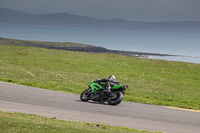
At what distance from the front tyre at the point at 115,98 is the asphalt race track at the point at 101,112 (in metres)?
0.28

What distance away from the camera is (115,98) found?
1812 centimetres

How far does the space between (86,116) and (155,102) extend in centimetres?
722

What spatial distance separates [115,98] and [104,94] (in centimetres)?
65

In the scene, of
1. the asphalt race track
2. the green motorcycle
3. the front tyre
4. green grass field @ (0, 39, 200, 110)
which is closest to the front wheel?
the green motorcycle

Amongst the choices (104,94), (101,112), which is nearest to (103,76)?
(104,94)

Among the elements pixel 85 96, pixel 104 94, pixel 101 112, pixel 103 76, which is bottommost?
pixel 101 112

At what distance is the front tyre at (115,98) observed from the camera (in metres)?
17.8

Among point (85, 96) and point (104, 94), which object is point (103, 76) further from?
point (104, 94)

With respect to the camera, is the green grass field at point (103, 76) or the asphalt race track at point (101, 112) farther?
the green grass field at point (103, 76)

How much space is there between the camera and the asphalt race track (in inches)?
552

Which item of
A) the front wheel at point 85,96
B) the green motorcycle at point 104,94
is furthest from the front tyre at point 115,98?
the front wheel at point 85,96

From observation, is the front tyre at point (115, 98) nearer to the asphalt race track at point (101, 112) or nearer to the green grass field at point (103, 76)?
the asphalt race track at point (101, 112)

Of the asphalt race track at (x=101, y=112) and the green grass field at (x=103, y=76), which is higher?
the green grass field at (x=103, y=76)

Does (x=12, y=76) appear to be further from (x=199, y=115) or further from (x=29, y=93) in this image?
(x=199, y=115)
